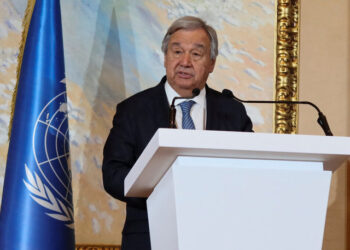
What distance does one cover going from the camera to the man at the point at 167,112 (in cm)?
254

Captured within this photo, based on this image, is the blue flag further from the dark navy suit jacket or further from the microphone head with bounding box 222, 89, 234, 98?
the microphone head with bounding box 222, 89, 234, 98

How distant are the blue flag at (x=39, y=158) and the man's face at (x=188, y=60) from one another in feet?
1.77

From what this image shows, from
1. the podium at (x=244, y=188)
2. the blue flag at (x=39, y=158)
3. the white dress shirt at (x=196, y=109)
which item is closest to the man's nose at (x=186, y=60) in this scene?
the white dress shirt at (x=196, y=109)

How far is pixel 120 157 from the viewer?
8.57 ft

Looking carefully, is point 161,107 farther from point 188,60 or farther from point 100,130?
point 100,130

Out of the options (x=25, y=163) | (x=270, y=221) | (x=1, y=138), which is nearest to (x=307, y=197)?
(x=270, y=221)

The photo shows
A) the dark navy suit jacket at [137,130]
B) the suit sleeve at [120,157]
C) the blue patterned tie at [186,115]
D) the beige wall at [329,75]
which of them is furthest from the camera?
the beige wall at [329,75]

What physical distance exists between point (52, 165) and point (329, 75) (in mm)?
1689

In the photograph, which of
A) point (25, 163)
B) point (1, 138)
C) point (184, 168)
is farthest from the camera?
point (1, 138)

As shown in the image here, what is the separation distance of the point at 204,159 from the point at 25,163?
4.61 feet

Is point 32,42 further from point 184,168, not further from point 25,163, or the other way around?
point 184,168

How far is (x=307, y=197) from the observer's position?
1.85 m

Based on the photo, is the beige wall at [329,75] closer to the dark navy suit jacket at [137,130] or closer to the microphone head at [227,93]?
the dark navy suit jacket at [137,130]

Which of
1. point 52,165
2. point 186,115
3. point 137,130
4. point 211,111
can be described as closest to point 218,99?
point 211,111
